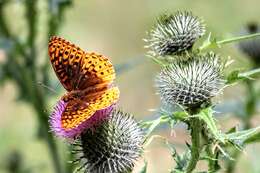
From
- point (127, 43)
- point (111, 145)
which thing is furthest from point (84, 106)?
point (127, 43)

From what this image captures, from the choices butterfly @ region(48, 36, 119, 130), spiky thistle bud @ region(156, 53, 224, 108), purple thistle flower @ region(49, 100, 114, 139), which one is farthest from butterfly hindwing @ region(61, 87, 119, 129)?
spiky thistle bud @ region(156, 53, 224, 108)

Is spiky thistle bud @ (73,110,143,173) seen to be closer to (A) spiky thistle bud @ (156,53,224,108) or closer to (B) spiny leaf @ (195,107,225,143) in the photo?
(A) spiky thistle bud @ (156,53,224,108)

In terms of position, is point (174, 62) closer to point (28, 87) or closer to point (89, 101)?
point (89, 101)

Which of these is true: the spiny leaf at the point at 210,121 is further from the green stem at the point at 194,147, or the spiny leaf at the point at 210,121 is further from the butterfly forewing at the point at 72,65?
the butterfly forewing at the point at 72,65

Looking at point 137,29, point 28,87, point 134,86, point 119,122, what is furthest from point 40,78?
point 137,29

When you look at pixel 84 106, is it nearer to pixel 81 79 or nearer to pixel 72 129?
pixel 72 129
